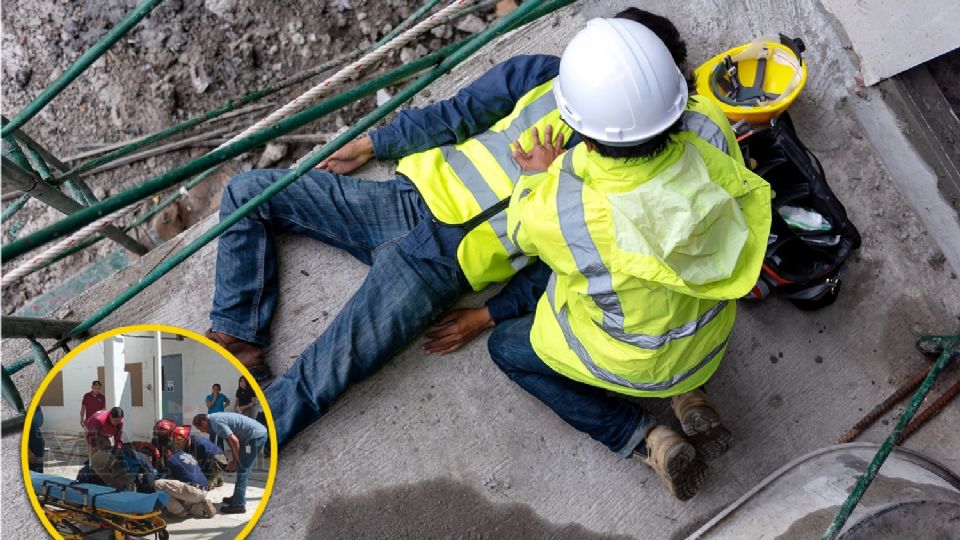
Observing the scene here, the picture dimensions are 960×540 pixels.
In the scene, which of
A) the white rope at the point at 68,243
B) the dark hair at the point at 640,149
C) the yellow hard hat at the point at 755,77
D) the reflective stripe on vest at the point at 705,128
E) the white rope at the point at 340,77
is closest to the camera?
the white rope at the point at 68,243

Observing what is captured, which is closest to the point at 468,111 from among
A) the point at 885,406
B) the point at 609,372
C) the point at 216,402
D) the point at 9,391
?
the point at 609,372

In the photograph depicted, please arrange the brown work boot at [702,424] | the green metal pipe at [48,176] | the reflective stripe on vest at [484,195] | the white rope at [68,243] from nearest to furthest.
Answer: the white rope at [68,243] < the green metal pipe at [48,176] < the brown work boot at [702,424] < the reflective stripe on vest at [484,195]

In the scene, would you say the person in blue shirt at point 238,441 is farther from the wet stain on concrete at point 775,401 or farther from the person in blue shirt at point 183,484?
the wet stain on concrete at point 775,401

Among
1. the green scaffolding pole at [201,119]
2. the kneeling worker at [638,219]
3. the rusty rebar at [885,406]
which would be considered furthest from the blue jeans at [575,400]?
the green scaffolding pole at [201,119]

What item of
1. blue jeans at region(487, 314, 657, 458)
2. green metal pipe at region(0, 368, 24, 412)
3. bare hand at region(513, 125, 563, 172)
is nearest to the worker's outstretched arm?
bare hand at region(513, 125, 563, 172)

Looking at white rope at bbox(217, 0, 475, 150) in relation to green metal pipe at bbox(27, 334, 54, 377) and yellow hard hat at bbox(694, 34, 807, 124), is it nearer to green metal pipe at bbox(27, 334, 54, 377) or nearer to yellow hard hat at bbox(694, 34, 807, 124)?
green metal pipe at bbox(27, 334, 54, 377)

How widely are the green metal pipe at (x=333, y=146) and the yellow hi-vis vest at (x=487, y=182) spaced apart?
522 millimetres

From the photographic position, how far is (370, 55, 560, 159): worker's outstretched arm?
10.1ft

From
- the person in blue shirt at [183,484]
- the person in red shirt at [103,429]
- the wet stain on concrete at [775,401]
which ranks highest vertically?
the person in red shirt at [103,429]

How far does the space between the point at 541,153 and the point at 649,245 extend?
1011 millimetres

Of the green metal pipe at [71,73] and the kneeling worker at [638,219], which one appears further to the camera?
the green metal pipe at [71,73]

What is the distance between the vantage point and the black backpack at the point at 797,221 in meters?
2.87

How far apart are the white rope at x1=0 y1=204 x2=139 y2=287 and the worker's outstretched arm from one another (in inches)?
53.2

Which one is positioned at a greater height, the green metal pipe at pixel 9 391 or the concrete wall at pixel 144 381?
the green metal pipe at pixel 9 391
